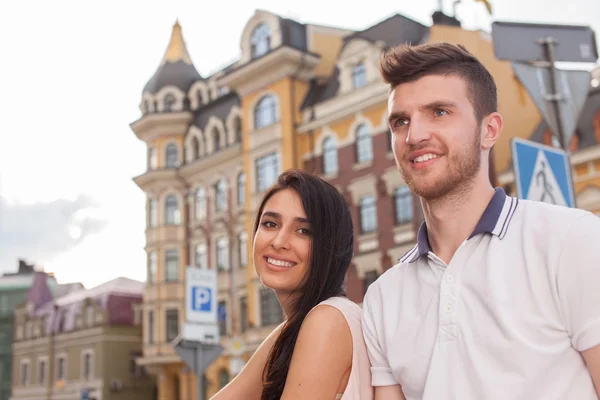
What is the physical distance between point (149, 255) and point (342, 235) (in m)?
32.2

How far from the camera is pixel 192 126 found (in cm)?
3422

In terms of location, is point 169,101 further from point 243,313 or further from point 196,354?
point 196,354

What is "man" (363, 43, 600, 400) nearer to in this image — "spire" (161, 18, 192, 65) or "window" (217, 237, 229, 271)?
"window" (217, 237, 229, 271)

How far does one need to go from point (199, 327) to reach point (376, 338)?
339 inches

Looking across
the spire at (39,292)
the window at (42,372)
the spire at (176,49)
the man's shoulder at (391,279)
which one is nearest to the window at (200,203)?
the spire at (176,49)

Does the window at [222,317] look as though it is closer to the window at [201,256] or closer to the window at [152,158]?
the window at [201,256]

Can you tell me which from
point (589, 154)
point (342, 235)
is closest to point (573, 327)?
point (342, 235)

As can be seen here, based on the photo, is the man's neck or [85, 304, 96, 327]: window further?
[85, 304, 96, 327]: window

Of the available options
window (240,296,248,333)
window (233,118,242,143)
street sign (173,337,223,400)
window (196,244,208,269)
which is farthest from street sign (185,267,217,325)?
window (196,244,208,269)

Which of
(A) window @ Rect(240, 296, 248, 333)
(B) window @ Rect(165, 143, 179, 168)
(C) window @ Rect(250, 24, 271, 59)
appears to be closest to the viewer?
(C) window @ Rect(250, 24, 271, 59)

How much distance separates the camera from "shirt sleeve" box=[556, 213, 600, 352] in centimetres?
192

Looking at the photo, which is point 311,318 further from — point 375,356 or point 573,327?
point 573,327

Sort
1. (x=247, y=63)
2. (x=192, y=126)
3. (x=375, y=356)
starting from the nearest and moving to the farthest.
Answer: (x=375, y=356) → (x=247, y=63) → (x=192, y=126)

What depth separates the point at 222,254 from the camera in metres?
31.3
